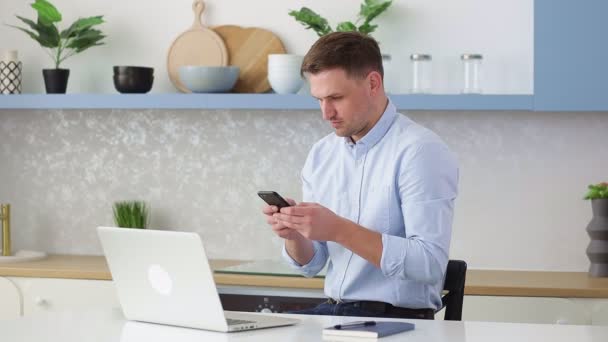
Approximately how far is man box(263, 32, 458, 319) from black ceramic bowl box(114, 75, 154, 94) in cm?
150

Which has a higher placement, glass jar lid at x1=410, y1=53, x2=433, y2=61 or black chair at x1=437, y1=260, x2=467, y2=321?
glass jar lid at x1=410, y1=53, x2=433, y2=61

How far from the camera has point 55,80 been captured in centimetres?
424

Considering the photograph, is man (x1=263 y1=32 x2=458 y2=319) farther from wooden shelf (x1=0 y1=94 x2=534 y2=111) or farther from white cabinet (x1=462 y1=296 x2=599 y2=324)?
wooden shelf (x1=0 y1=94 x2=534 y2=111)

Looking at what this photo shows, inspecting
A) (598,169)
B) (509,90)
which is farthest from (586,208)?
(509,90)

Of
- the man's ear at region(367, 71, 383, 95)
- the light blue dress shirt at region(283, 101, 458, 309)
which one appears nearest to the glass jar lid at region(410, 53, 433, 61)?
the light blue dress shirt at region(283, 101, 458, 309)

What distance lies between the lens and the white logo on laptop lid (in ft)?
7.52

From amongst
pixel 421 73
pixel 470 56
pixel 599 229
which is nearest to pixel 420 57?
pixel 421 73

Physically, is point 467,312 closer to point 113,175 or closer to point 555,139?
point 555,139

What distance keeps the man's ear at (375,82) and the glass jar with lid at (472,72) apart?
1.24 m

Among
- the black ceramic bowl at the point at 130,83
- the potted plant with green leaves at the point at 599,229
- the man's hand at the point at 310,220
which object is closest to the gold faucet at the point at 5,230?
the black ceramic bowl at the point at 130,83

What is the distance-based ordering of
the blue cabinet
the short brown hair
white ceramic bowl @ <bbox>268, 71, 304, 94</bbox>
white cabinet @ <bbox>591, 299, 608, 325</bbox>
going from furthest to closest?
white ceramic bowl @ <bbox>268, 71, 304, 94</bbox> → the blue cabinet → white cabinet @ <bbox>591, 299, 608, 325</bbox> → the short brown hair

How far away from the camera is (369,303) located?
2.72 m

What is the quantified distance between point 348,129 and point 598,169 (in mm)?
1670

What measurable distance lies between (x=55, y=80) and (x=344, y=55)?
6.34 ft
